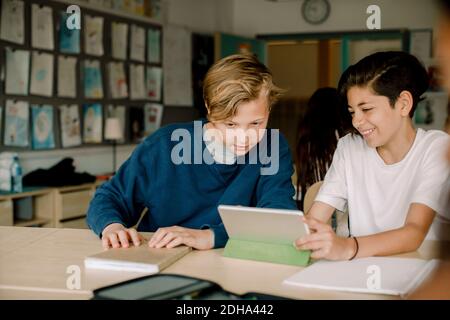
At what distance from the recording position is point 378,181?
1608 millimetres

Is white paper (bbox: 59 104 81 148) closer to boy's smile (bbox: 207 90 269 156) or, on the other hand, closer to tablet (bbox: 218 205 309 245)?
boy's smile (bbox: 207 90 269 156)

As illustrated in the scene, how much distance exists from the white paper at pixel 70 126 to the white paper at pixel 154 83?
0.94 meters

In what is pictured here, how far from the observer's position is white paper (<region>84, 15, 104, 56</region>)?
4266mm

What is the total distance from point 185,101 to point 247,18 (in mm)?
1419

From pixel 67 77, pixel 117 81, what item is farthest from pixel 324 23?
pixel 67 77

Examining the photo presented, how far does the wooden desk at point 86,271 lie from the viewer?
3.35 ft

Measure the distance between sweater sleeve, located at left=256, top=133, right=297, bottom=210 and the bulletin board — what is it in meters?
2.57

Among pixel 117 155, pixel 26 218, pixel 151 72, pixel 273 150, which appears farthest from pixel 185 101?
pixel 273 150

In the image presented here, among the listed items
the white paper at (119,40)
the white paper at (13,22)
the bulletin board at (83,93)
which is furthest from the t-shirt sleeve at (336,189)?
the white paper at (119,40)

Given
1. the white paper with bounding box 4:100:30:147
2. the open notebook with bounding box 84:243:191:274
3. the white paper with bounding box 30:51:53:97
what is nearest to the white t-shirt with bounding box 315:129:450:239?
the open notebook with bounding box 84:243:191:274

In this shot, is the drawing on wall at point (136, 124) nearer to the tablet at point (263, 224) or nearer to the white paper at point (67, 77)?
the white paper at point (67, 77)

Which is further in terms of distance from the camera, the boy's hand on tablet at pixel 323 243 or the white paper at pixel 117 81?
the white paper at pixel 117 81
